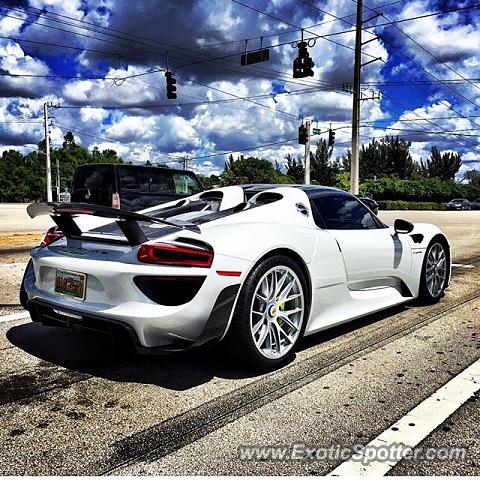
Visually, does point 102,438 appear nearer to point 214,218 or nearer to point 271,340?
point 271,340

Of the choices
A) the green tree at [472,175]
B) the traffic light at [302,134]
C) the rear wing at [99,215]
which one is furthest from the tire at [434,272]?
the green tree at [472,175]

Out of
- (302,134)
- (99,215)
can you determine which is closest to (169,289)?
(99,215)

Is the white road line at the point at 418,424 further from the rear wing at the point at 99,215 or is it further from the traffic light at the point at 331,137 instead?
the traffic light at the point at 331,137

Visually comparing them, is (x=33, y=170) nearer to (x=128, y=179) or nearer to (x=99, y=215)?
(x=128, y=179)

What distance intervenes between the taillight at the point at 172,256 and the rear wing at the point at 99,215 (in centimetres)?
11

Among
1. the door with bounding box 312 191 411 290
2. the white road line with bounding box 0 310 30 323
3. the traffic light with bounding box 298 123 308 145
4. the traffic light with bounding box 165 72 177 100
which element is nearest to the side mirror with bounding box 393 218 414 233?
the door with bounding box 312 191 411 290

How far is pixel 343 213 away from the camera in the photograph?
4.48 m

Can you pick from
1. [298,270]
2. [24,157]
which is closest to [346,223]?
[298,270]

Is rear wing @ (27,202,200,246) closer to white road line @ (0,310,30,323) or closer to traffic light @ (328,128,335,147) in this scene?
white road line @ (0,310,30,323)

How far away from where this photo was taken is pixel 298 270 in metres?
3.65

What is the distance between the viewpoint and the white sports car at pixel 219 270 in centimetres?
307

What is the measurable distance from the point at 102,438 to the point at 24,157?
109 metres

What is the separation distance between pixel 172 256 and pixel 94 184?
8083 mm

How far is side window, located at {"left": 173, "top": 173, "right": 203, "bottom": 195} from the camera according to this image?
1126cm
